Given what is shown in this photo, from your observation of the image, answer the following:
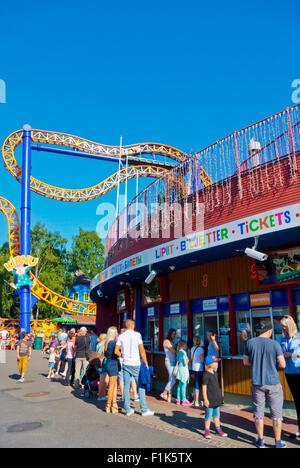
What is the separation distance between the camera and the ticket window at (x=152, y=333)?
12406mm

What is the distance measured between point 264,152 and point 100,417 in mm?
6416

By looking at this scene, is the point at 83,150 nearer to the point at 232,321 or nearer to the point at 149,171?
the point at 149,171

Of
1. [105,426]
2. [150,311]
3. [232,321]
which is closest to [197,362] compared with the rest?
[232,321]

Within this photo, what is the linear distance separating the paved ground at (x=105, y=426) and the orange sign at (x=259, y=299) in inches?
93.2

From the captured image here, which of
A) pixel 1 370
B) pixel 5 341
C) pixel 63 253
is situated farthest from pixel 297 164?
pixel 63 253

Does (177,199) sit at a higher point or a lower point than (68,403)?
higher

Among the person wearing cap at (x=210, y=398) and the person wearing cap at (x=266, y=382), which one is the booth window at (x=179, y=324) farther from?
the person wearing cap at (x=266, y=382)

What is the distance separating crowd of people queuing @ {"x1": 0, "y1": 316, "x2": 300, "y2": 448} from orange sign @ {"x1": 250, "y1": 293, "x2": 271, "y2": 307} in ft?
2.65

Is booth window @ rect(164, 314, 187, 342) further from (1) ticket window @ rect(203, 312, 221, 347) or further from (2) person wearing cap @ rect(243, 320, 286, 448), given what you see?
(2) person wearing cap @ rect(243, 320, 286, 448)

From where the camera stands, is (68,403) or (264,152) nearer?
(264,152)

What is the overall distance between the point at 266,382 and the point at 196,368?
145 inches

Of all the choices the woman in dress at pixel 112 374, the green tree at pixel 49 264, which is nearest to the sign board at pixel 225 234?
the woman in dress at pixel 112 374
